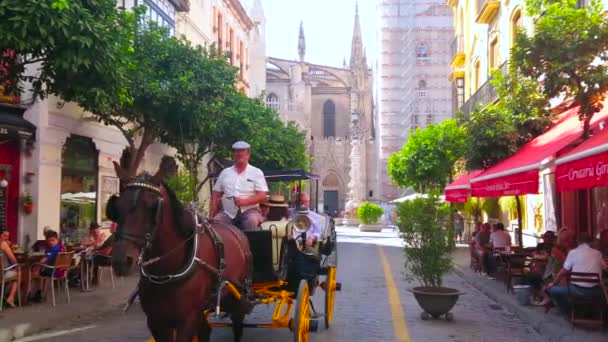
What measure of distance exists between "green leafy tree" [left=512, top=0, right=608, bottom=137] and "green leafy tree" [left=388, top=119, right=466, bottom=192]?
16.9 m

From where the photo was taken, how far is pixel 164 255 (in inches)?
197

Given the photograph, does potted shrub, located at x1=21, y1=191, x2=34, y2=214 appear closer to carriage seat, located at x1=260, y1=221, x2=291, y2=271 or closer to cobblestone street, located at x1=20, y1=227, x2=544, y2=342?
cobblestone street, located at x1=20, y1=227, x2=544, y2=342

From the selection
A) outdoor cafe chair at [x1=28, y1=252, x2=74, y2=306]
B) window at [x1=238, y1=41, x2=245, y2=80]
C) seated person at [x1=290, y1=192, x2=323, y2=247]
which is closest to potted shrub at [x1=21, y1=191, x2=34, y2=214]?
outdoor cafe chair at [x1=28, y1=252, x2=74, y2=306]

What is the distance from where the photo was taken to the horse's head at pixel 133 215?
14.5ft

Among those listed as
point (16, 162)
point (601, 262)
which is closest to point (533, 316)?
point (601, 262)

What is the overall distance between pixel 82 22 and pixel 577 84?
7.89 m

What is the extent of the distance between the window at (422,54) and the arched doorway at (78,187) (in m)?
44.8

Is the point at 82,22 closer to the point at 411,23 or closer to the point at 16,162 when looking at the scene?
the point at 16,162

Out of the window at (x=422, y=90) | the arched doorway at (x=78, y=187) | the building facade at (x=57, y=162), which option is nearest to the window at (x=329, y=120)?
the window at (x=422, y=90)

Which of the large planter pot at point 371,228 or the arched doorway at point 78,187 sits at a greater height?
the arched doorway at point 78,187

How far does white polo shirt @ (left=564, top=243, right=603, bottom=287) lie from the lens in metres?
8.83

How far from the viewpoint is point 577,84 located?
1123 cm

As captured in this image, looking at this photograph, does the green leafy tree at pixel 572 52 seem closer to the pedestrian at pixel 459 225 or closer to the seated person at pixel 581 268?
the seated person at pixel 581 268

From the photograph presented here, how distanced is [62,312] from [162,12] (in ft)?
43.6
